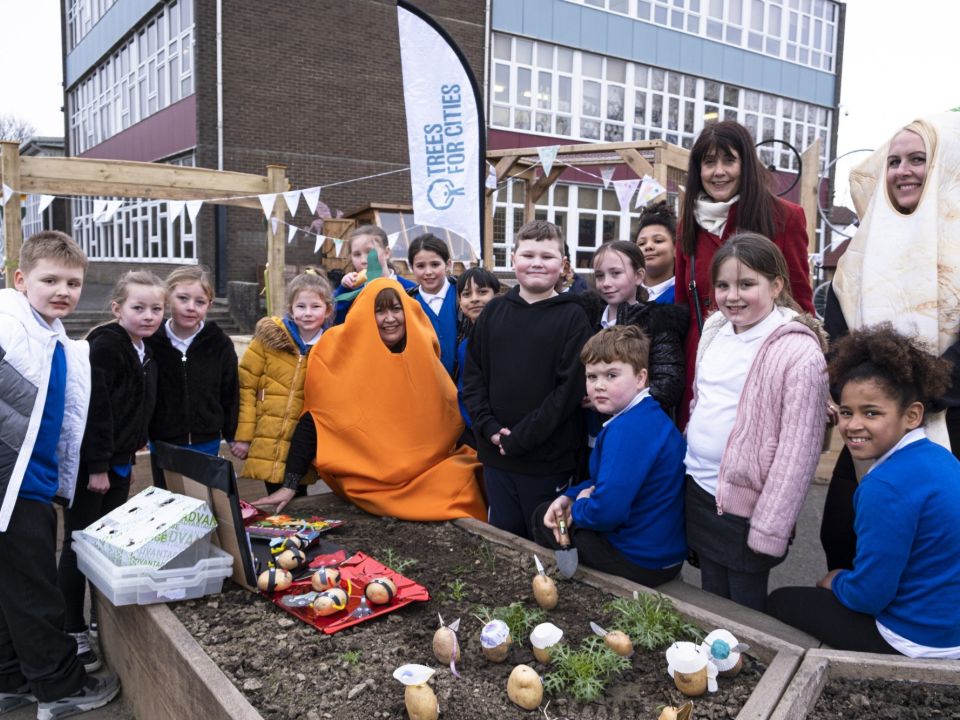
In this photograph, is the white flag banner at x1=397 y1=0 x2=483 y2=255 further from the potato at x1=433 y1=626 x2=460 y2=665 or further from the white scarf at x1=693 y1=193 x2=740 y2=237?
the potato at x1=433 y1=626 x2=460 y2=665

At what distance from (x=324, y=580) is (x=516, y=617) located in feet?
2.68

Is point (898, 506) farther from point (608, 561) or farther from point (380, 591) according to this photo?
point (380, 591)

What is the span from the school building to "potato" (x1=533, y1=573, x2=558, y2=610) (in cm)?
1444

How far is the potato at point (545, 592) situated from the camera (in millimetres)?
2863

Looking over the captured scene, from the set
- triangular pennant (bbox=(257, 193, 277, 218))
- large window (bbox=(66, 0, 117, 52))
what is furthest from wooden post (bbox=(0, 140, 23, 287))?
large window (bbox=(66, 0, 117, 52))

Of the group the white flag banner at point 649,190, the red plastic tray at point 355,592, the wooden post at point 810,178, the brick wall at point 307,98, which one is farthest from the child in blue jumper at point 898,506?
the brick wall at point 307,98

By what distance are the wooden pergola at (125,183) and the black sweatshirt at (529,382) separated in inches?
245

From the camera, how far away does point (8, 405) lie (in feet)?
8.95

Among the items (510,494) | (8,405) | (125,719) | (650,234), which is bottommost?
(125,719)

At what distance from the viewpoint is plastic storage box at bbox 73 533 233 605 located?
9.23 feet

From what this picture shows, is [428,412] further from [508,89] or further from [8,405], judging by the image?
[508,89]

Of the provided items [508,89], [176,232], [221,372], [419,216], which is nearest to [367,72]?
[508,89]

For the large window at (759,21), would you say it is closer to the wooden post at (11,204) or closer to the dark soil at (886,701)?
the wooden post at (11,204)

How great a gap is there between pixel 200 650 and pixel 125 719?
0.74m
